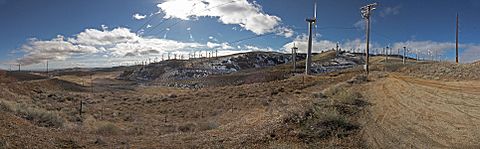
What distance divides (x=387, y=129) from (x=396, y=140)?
4.38 ft

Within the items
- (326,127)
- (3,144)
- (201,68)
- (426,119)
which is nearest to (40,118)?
(3,144)

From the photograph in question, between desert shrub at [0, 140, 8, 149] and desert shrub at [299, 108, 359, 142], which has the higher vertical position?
desert shrub at [299, 108, 359, 142]

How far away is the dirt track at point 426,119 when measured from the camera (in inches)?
404

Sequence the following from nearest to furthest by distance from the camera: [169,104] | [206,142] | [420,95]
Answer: [206,142], [420,95], [169,104]

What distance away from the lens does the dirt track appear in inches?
404

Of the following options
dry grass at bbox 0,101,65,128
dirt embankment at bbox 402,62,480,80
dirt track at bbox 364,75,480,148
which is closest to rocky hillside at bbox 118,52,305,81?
dirt embankment at bbox 402,62,480,80

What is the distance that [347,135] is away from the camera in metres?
11.6

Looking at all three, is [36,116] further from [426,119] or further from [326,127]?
[426,119]

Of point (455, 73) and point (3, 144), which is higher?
point (455, 73)

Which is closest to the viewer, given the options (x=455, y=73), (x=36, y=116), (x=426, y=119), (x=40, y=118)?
(x=426, y=119)

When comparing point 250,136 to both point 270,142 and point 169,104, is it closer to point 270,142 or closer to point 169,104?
point 270,142

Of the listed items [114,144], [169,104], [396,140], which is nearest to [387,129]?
[396,140]

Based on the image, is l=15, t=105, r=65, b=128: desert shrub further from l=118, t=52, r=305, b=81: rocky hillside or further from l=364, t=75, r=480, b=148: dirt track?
l=118, t=52, r=305, b=81: rocky hillside

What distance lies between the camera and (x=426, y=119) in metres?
12.9
